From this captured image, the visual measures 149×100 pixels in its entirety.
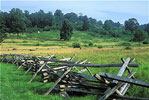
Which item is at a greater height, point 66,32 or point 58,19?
point 58,19

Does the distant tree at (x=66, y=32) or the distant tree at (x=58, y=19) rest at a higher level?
the distant tree at (x=58, y=19)

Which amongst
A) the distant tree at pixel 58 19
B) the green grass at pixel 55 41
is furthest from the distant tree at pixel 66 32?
the distant tree at pixel 58 19

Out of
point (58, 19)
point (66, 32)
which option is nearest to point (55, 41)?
point (66, 32)

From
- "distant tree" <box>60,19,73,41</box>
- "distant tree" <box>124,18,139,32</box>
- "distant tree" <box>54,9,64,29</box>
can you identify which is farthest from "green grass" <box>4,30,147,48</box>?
"distant tree" <box>124,18,139,32</box>

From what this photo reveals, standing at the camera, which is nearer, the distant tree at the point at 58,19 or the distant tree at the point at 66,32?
the distant tree at the point at 66,32

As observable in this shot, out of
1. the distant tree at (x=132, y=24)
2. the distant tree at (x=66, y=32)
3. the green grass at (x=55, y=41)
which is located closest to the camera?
the green grass at (x=55, y=41)

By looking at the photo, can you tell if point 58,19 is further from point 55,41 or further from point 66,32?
point 55,41

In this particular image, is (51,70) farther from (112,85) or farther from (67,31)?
(67,31)

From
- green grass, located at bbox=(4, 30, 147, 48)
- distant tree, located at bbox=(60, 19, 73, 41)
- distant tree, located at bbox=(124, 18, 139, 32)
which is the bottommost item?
green grass, located at bbox=(4, 30, 147, 48)

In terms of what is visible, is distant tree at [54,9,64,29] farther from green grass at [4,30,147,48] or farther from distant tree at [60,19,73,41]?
distant tree at [60,19,73,41]

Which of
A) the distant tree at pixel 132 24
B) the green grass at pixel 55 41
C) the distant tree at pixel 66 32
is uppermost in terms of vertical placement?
the distant tree at pixel 132 24

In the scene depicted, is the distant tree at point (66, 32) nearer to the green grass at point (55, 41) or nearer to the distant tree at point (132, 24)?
the green grass at point (55, 41)

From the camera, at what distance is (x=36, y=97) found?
6.11 metres

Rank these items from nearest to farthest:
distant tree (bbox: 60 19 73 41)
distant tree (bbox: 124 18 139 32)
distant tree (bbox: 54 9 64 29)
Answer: distant tree (bbox: 60 19 73 41) → distant tree (bbox: 54 9 64 29) → distant tree (bbox: 124 18 139 32)
